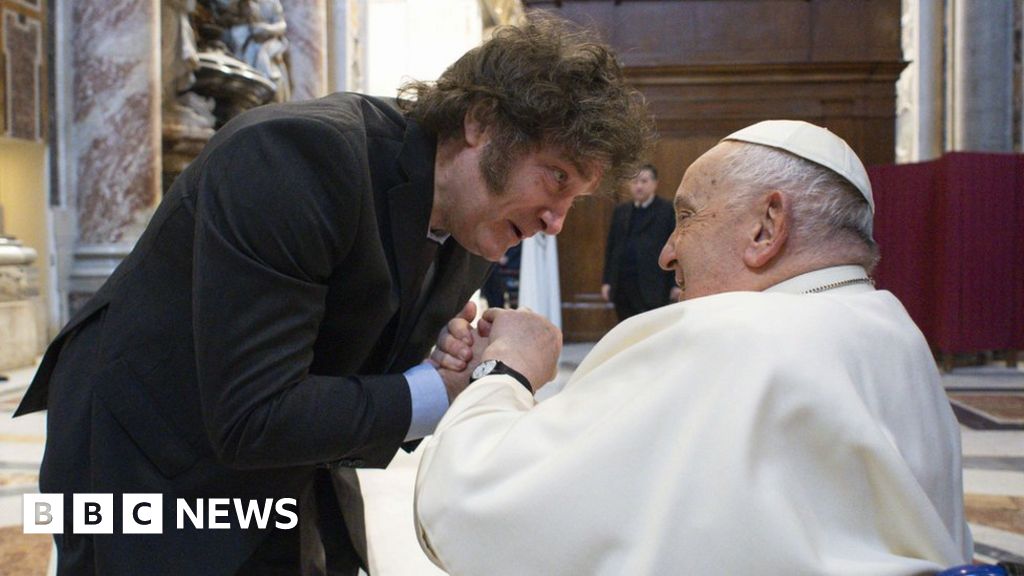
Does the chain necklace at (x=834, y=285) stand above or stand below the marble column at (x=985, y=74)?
below

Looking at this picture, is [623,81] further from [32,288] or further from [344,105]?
[32,288]

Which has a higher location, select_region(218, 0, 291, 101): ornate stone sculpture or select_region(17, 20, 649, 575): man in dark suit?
select_region(218, 0, 291, 101): ornate stone sculpture

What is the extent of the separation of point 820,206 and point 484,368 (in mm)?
563

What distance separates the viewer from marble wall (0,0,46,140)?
782 cm

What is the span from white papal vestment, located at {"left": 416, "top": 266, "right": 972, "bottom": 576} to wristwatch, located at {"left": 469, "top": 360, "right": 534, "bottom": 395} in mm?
172

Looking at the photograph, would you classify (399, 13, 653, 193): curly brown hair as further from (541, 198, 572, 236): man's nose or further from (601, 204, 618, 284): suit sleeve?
(601, 204, 618, 284): suit sleeve

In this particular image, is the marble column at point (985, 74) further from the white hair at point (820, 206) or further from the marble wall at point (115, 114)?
the white hair at point (820, 206)

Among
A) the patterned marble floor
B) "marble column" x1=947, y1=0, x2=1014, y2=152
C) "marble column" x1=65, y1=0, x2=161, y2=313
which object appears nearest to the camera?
the patterned marble floor

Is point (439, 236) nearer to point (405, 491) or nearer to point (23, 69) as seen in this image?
point (405, 491)

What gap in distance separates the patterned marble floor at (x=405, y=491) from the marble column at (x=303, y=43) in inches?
242

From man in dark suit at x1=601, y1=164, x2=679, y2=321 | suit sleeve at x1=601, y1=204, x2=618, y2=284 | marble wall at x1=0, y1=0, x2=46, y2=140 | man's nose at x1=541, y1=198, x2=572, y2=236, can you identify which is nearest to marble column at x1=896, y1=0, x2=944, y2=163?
suit sleeve at x1=601, y1=204, x2=618, y2=284

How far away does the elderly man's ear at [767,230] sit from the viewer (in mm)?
1498

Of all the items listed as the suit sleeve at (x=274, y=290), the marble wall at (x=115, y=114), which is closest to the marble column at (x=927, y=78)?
the marble wall at (x=115, y=114)

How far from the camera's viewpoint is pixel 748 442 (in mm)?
1239
